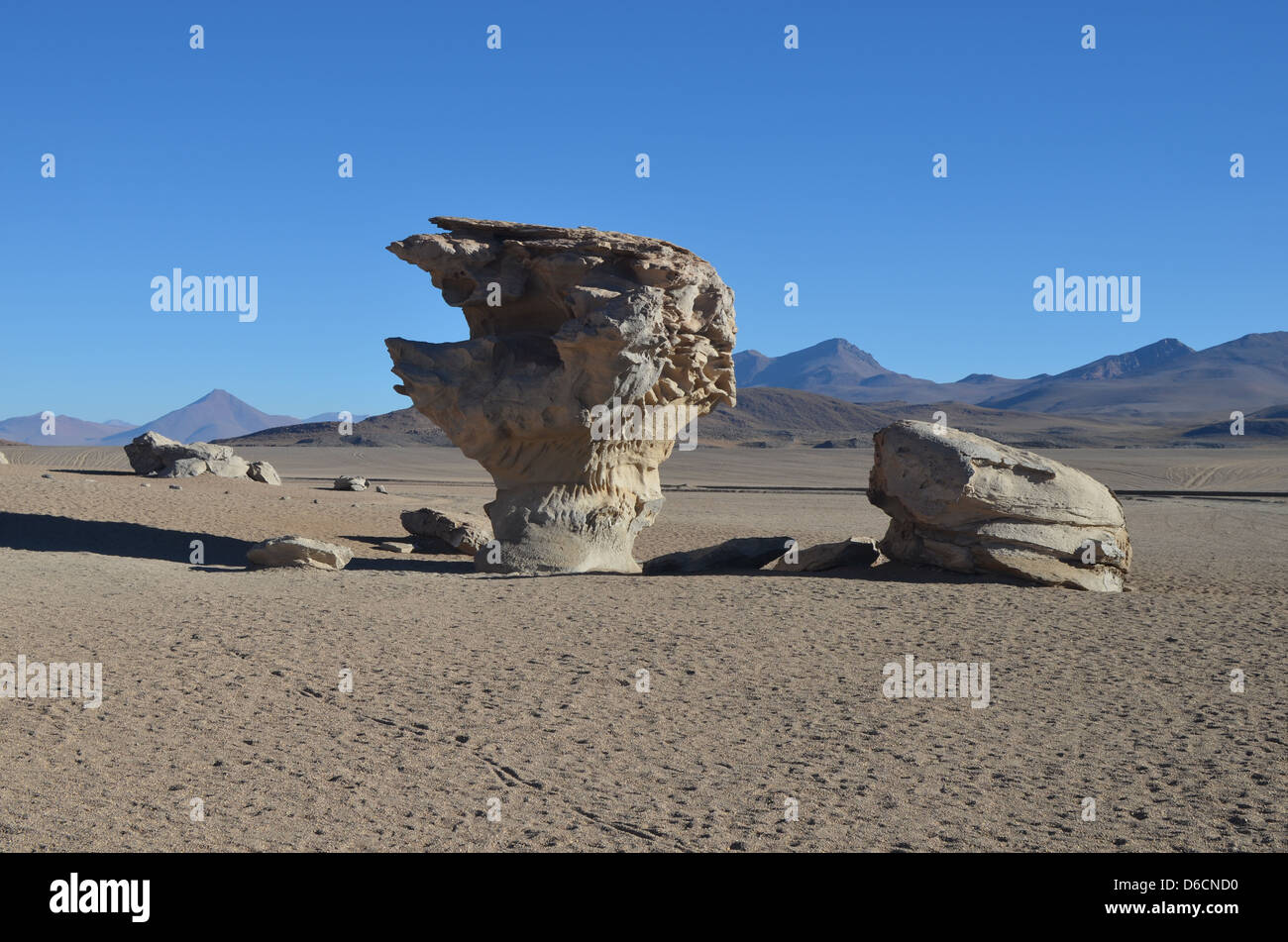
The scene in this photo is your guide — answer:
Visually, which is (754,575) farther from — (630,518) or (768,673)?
(768,673)

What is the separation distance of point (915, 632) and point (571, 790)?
16.1ft

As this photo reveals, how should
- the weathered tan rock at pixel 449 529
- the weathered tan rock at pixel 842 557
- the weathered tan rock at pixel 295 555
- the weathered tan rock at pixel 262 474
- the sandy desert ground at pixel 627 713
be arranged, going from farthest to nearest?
the weathered tan rock at pixel 262 474 < the weathered tan rock at pixel 449 529 < the weathered tan rock at pixel 842 557 < the weathered tan rock at pixel 295 555 < the sandy desert ground at pixel 627 713

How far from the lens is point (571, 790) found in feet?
21.1

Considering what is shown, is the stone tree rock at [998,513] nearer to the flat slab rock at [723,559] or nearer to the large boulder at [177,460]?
the flat slab rock at [723,559]

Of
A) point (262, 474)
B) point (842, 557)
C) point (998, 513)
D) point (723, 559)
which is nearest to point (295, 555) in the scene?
point (723, 559)

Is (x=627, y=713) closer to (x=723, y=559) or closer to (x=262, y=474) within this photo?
(x=723, y=559)

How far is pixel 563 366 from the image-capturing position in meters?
15.0

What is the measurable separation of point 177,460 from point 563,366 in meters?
13.2

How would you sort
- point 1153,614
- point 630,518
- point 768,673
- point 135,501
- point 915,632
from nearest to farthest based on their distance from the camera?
point 768,673, point 915,632, point 1153,614, point 630,518, point 135,501

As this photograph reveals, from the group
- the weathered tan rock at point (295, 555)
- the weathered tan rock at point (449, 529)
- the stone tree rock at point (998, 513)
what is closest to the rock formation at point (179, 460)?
the weathered tan rock at point (449, 529)

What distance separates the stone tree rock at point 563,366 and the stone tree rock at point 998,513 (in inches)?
141

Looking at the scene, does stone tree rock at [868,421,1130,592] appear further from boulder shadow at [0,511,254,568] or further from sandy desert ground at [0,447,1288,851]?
boulder shadow at [0,511,254,568]

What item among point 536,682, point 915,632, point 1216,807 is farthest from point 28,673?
point 1216,807

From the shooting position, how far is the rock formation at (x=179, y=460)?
2409 centimetres
